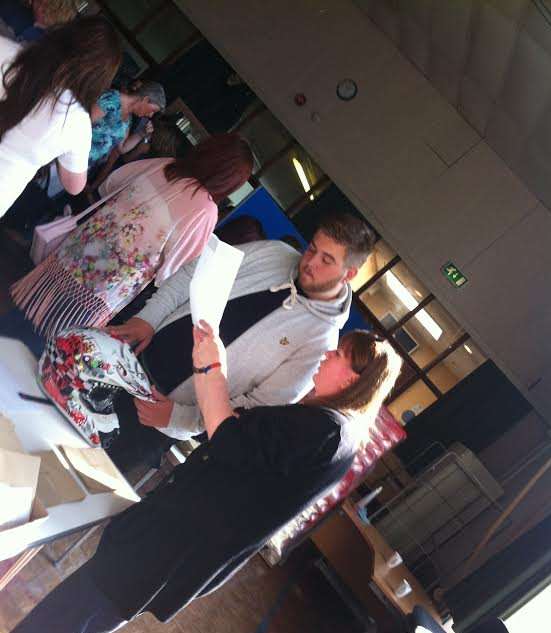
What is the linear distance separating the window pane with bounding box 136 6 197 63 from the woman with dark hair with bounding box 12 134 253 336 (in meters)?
4.42

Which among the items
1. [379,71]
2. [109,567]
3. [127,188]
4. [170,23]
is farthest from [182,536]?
[170,23]

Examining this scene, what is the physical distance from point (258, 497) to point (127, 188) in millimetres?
1268

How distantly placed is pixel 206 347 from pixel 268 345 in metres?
0.43

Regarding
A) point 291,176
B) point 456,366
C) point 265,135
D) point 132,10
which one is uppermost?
point 132,10

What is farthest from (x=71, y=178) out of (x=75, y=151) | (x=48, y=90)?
(x=48, y=90)

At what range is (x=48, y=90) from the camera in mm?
1836

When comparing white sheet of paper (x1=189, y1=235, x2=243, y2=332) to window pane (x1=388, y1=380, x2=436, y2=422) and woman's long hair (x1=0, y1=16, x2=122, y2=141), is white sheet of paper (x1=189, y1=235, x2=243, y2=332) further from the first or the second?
window pane (x1=388, y1=380, x2=436, y2=422)

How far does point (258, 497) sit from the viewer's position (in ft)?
5.60

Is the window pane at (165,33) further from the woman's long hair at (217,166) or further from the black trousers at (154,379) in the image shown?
the black trousers at (154,379)

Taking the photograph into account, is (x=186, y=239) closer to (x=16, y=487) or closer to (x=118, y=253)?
(x=118, y=253)

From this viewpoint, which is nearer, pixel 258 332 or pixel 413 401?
pixel 258 332

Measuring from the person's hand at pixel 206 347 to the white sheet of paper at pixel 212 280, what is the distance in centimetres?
3

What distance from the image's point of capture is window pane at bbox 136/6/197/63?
632cm

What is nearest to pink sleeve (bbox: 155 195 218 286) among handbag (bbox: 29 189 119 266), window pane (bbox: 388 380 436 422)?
handbag (bbox: 29 189 119 266)
